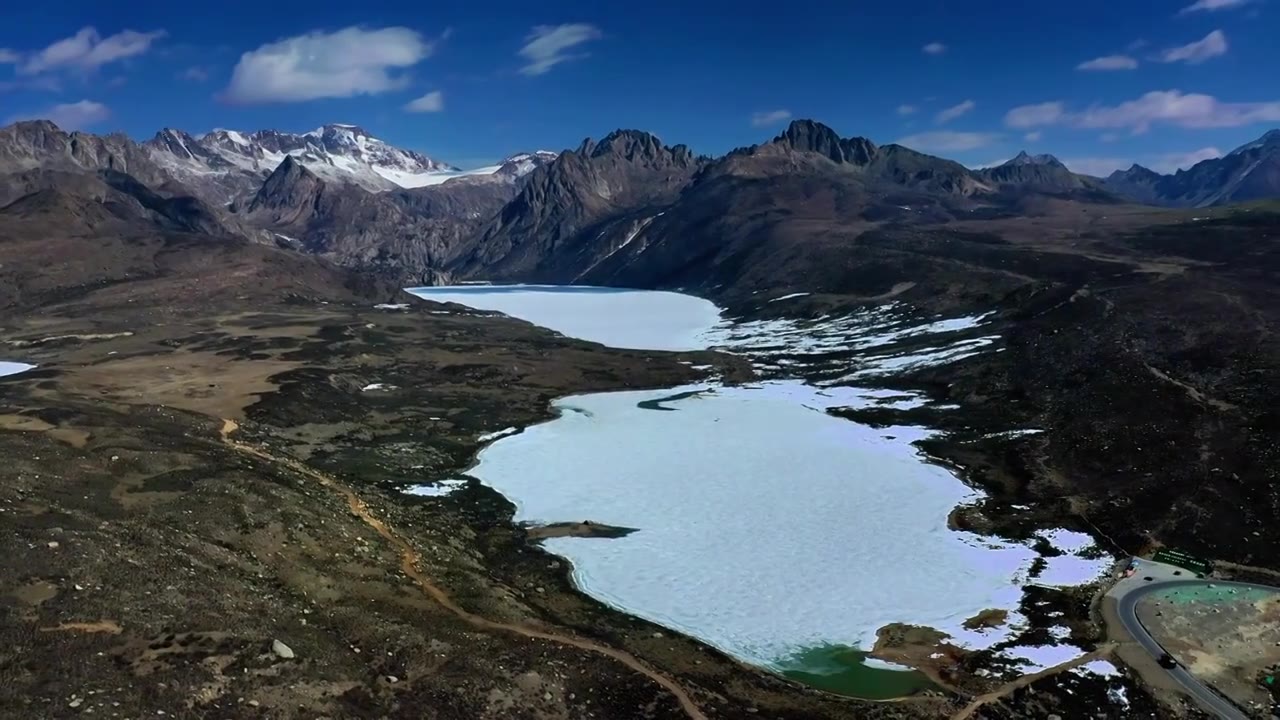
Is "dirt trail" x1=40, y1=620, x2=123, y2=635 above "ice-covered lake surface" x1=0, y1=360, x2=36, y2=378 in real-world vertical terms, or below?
above

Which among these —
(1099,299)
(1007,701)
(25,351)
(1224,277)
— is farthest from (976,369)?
(25,351)

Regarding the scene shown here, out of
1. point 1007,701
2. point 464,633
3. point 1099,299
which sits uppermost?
point 1099,299

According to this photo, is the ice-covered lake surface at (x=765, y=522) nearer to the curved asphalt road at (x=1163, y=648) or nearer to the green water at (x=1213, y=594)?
the curved asphalt road at (x=1163, y=648)

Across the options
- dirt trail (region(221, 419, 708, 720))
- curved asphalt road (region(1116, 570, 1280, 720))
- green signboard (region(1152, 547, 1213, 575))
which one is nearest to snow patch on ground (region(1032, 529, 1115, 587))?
green signboard (region(1152, 547, 1213, 575))

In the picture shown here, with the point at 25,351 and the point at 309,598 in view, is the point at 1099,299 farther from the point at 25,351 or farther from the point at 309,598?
the point at 25,351

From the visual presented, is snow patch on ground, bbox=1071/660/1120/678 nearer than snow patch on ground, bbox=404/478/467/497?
Yes

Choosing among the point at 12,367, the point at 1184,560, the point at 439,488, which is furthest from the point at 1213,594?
the point at 12,367

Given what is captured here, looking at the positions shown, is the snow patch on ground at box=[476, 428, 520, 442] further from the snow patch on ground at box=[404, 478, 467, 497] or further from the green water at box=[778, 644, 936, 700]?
the green water at box=[778, 644, 936, 700]
